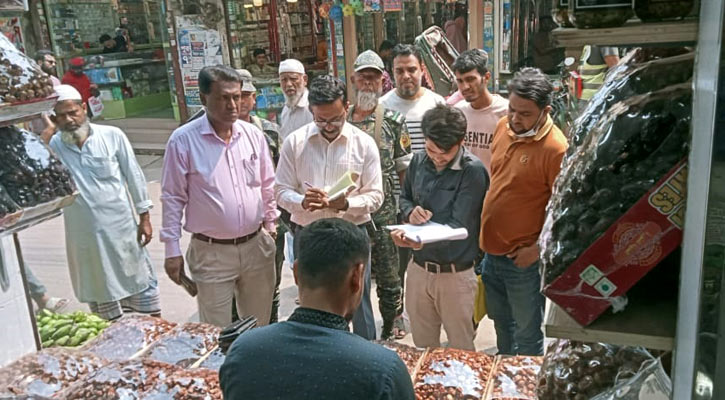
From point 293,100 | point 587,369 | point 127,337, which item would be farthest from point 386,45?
point 587,369

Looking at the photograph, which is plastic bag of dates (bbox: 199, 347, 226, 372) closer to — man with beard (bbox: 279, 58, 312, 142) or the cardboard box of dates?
the cardboard box of dates

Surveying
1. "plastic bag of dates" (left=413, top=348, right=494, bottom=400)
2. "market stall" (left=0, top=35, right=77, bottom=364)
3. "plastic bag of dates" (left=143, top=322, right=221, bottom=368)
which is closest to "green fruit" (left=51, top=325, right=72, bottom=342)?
"plastic bag of dates" (left=143, top=322, right=221, bottom=368)

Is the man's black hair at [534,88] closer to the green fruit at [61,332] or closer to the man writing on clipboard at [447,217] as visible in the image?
the man writing on clipboard at [447,217]

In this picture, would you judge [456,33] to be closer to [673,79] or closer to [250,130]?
[250,130]

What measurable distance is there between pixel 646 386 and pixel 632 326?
6.6 inches

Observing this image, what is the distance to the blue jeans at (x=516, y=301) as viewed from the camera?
326cm

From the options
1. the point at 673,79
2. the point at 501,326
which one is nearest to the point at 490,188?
the point at 501,326

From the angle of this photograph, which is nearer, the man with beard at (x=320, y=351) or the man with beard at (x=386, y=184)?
the man with beard at (x=320, y=351)

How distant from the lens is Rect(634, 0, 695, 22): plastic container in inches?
41.0

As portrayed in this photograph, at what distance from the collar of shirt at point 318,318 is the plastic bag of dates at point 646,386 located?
71 cm

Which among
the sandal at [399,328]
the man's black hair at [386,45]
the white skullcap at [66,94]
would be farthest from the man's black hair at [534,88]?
the man's black hair at [386,45]

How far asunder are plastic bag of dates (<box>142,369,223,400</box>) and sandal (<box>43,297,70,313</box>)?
3153mm

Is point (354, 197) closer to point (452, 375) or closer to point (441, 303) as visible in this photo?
point (441, 303)

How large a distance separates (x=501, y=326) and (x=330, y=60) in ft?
22.8
